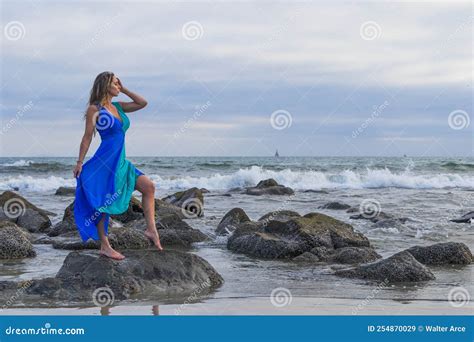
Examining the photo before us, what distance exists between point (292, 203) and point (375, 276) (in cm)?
1529

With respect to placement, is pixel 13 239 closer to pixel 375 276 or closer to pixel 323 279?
pixel 323 279

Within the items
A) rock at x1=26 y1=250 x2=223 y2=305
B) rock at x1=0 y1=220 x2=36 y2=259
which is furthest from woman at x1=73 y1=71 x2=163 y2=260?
rock at x1=0 y1=220 x2=36 y2=259

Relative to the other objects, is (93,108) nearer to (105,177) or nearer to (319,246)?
(105,177)

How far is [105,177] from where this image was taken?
7.75m

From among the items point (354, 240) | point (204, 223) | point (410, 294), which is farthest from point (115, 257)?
point (204, 223)

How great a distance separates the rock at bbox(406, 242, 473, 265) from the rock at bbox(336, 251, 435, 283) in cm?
151

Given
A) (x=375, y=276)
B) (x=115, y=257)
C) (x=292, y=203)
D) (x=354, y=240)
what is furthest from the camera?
(x=292, y=203)

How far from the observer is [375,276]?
9.62 metres

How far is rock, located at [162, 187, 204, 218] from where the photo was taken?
19.4 m

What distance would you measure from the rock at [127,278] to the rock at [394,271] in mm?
2346

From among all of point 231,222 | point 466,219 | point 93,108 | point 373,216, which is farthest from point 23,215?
point 466,219

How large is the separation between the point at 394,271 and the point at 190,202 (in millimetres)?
10955

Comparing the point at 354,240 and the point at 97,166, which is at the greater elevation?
the point at 97,166
